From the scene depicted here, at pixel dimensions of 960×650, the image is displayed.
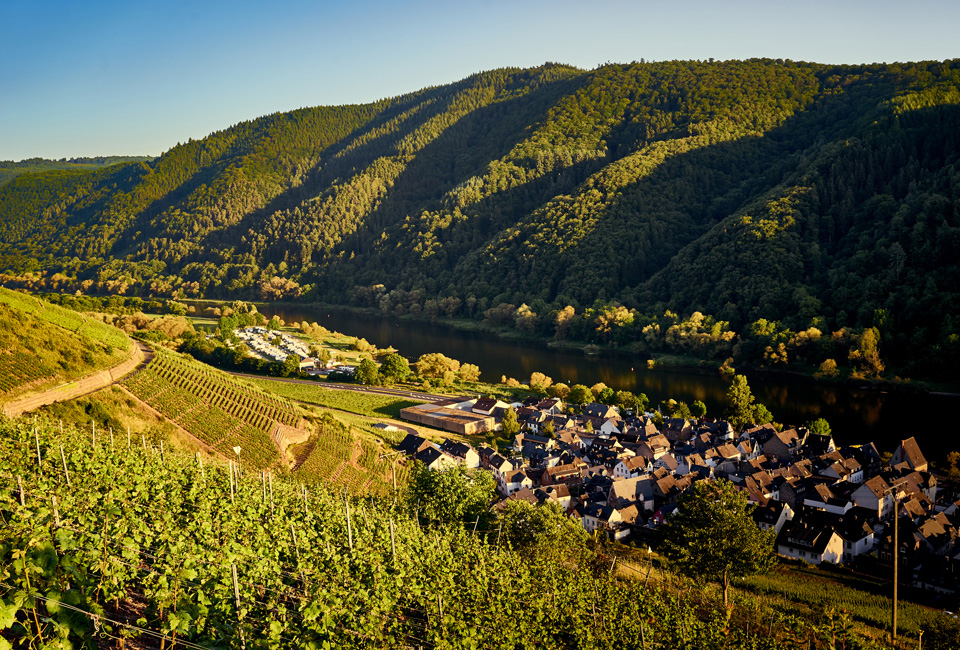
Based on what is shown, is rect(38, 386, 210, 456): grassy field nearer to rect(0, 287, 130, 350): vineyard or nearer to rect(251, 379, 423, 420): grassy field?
rect(0, 287, 130, 350): vineyard

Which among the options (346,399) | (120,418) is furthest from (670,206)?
(120,418)

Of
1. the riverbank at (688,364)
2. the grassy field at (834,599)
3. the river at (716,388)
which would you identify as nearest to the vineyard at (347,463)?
the grassy field at (834,599)

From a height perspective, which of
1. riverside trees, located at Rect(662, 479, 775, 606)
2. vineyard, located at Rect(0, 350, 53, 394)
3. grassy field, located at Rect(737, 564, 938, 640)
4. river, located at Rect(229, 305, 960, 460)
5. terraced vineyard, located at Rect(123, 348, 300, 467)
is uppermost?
vineyard, located at Rect(0, 350, 53, 394)

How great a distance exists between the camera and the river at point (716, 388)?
46844mm

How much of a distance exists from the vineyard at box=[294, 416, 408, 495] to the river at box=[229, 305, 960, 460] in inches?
1168

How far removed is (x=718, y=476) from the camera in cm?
3853

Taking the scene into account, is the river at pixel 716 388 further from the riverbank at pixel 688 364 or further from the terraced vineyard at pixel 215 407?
the terraced vineyard at pixel 215 407

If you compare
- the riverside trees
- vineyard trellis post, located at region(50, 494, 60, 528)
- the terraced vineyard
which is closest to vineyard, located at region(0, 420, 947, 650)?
vineyard trellis post, located at region(50, 494, 60, 528)

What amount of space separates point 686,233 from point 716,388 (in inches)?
2445

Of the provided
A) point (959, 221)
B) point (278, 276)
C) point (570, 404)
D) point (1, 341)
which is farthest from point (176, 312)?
point (959, 221)

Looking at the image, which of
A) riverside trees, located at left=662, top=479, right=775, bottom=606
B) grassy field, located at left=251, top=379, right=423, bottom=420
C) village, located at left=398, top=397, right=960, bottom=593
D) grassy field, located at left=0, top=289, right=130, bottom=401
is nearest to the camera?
riverside trees, located at left=662, top=479, right=775, bottom=606

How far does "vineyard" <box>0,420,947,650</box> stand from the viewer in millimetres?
8938

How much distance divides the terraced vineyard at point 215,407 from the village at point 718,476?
7766mm

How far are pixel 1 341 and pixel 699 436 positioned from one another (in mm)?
38390
